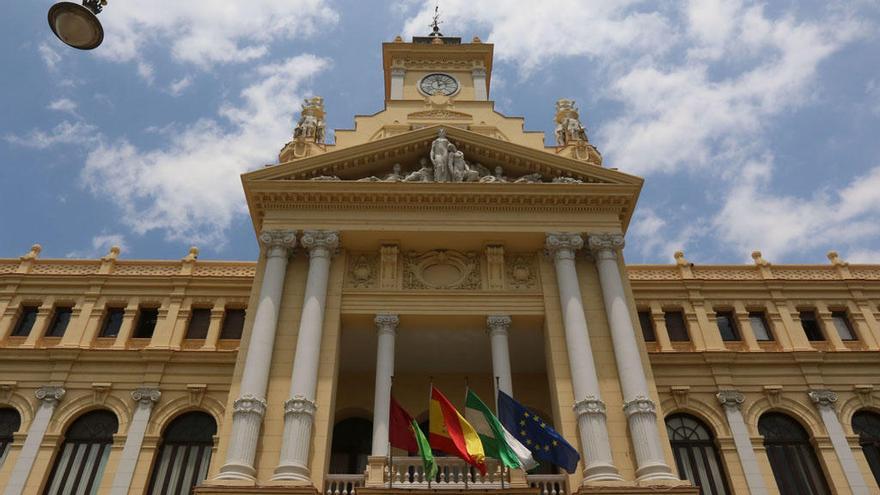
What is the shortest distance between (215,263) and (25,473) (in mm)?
10624

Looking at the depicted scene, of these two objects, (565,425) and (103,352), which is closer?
(565,425)

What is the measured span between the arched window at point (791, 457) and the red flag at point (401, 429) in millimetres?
14883

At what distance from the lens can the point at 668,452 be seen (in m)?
18.1

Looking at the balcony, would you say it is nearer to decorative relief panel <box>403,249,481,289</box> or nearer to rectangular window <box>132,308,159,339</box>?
decorative relief panel <box>403,249,481,289</box>

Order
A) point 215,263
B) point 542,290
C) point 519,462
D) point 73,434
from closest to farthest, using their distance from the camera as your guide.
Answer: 1. point 519,462
2. point 542,290
3. point 73,434
4. point 215,263

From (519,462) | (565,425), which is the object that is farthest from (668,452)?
(519,462)

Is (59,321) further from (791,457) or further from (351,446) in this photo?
(791,457)

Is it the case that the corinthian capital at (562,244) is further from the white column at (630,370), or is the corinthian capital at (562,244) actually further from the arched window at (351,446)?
the arched window at (351,446)

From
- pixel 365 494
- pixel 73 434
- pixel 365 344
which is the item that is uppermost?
pixel 365 344

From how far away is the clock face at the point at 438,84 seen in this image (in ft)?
110

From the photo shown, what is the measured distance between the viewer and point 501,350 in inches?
806

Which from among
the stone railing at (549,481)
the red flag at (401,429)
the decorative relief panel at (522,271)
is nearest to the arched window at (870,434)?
the stone railing at (549,481)

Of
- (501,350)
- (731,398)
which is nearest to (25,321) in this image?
(501,350)

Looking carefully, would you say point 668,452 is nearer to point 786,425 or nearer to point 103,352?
point 786,425
